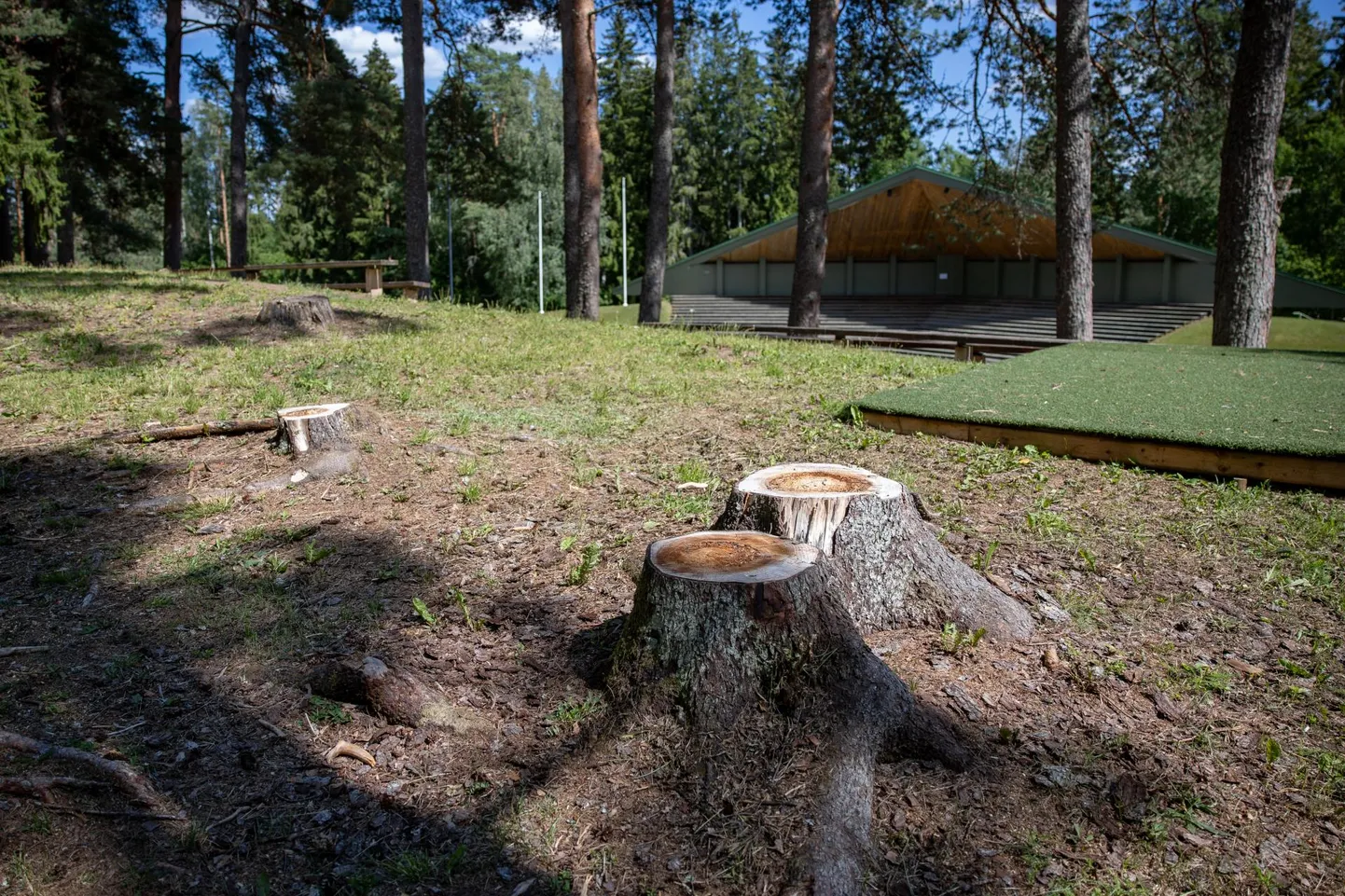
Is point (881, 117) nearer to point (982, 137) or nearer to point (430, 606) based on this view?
point (982, 137)

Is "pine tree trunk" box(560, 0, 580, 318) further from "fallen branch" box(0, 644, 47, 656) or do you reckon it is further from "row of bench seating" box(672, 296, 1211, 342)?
"fallen branch" box(0, 644, 47, 656)

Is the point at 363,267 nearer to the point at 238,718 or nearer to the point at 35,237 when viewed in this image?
the point at 35,237

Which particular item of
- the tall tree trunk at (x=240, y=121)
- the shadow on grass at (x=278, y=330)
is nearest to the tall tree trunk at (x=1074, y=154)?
the shadow on grass at (x=278, y=330)

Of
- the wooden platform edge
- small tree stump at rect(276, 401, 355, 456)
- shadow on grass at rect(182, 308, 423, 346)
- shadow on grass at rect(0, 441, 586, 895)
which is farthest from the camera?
shadow on grass at rect(182, 308, 423, 346)

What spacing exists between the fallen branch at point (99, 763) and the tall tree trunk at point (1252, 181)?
11417mm

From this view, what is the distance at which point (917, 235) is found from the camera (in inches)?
1085

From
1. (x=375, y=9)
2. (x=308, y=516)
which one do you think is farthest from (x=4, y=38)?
(x=308, y=516)

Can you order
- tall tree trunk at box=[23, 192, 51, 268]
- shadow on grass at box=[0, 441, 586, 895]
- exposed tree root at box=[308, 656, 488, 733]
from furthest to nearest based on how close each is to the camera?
tall tree trunk at box=[23, 192, 51, 268] < exposed tree root at box=[308, 656, 488, 733] < shadow on grass at box=[0, 441, 586, 895]

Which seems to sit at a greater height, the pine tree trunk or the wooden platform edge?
the pine tree trunk

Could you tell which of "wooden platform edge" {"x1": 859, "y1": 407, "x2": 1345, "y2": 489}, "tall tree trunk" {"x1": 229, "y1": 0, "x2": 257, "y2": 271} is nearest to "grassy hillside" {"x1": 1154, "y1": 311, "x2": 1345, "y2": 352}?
"wooden platform edge" {"x1": 859, "y1": 407, "x2": 1345, "y2": 489}

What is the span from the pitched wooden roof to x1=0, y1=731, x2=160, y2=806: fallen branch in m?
19.5

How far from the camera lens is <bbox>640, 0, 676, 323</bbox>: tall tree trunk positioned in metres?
16.7

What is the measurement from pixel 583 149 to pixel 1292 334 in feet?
53.1

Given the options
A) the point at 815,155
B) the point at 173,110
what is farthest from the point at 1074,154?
the point at 173,110
